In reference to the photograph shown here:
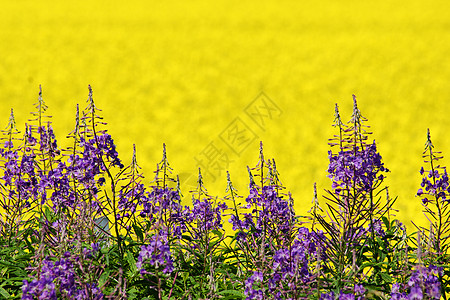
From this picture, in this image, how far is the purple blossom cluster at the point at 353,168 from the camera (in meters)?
2.98

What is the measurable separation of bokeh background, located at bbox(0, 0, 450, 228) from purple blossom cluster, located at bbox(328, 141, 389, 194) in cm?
422

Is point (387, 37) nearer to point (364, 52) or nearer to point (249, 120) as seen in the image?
point (364, 52)

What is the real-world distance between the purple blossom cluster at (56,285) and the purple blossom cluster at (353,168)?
4.61 ft

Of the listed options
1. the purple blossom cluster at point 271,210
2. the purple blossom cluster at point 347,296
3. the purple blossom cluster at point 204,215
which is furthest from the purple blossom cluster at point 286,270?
the purple blossom cluster at point 204,215

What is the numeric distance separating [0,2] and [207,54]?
9.96 feet

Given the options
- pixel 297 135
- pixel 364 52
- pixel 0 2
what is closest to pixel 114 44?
pixel 0 2

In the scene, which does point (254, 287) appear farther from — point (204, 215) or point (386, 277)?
point (204, 215)

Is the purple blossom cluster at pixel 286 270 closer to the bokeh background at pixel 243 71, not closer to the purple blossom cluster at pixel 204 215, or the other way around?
the purple blossom cluster at pixel 204 215

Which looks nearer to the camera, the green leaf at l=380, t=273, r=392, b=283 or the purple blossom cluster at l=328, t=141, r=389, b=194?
the green leaf at l=380, t=273, r=392, b=283

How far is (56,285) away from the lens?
2.24 metres

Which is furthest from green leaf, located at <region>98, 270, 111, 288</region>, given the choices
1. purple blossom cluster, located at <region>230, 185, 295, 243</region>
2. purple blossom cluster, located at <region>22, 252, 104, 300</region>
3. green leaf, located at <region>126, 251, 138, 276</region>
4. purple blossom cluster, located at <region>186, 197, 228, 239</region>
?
purple blossom cluster, located at <region>230, 185, 295, 243</region>

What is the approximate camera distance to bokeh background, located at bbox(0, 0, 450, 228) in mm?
7414

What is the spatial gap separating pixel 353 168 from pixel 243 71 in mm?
4718

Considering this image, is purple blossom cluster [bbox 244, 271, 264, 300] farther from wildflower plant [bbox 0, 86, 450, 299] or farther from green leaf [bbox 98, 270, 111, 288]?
green leaf [bbox 98, 270, 111, 288]
